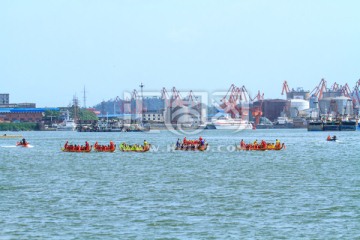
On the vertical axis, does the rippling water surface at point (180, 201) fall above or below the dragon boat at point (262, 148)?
below

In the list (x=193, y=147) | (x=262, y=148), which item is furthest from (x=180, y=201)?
(x=262, y=148)

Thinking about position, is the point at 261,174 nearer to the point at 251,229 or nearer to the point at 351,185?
the point at 351,185

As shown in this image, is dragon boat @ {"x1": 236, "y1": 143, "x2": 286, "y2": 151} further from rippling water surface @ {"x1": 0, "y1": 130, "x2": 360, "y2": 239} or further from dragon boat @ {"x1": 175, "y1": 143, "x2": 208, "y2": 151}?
rippling water surface @ {"x1": 0, "y1": 130, "x2": 360, "y2": 239}

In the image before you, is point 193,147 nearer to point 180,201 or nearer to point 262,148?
point 262,148

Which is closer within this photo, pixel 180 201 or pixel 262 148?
pixel 180 201

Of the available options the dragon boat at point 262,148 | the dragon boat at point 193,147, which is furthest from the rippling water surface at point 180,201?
the dragon boat at point 262,148

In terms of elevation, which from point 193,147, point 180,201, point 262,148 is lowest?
point 180,201

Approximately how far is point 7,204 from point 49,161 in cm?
3322

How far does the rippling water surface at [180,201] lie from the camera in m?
30.4

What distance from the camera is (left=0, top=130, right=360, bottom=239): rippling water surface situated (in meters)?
30.4

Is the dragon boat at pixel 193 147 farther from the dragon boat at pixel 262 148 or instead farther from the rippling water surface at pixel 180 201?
the rippling water surface at pixel 180 201

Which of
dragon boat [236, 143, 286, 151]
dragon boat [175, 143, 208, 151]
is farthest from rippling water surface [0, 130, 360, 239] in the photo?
dragon boat [236, 143, 286, 151]

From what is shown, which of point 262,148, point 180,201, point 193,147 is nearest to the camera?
point 180,201

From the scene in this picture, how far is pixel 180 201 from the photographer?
37.9 meters
